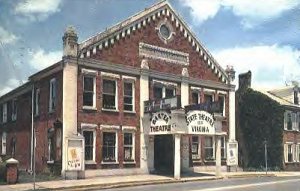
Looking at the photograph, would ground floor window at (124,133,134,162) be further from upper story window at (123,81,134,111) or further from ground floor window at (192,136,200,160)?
ground floor window at (192,136,200,160)

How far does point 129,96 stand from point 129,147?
3432mm

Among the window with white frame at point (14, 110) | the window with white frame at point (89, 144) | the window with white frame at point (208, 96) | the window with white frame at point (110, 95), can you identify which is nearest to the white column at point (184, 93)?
the window with white frame at point (208, 96)

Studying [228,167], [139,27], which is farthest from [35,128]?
[228,167]

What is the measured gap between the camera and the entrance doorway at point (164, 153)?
3409cm

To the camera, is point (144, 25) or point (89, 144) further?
point (144, 25)

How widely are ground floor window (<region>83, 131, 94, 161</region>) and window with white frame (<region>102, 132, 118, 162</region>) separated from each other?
0.91 m

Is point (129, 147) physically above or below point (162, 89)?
below

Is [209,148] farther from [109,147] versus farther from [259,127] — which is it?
[109,147]

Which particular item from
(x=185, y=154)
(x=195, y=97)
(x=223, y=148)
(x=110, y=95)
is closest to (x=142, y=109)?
(x=110, y=95)

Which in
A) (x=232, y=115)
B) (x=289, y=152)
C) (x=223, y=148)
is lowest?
(x=289, y=152)

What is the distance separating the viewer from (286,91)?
50312 millimetres

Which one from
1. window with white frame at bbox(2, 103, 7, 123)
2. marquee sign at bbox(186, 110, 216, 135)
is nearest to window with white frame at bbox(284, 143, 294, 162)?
marquee sign at bbox(186, 110, 216, 135)

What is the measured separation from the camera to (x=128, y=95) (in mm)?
31938

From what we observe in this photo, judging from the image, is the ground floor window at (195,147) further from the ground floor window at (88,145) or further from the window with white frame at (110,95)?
the ground floor window at (88,145)
